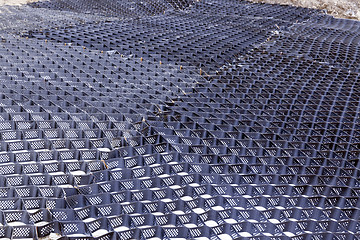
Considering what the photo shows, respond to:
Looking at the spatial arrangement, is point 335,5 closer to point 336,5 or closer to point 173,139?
point 336,5

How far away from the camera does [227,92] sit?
43.1 feet

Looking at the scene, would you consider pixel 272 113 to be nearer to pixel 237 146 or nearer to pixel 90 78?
pixel 237 146

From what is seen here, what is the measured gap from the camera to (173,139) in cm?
1003

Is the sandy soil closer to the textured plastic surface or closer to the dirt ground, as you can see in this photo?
the dirt ground

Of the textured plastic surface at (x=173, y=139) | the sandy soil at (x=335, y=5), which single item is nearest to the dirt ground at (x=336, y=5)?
the sandy soil at (x=335, y=5)

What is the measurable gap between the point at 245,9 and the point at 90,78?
17098 mm

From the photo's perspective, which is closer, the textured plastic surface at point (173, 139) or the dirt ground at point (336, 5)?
the textured plastic surface at point (173, 139)

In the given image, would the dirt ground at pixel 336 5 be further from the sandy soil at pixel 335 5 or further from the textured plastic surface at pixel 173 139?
the textured plastic surface at pixel 173 139

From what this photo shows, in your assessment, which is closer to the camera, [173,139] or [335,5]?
[173,139]

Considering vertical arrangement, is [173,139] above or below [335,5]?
below

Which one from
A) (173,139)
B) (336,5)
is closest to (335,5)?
(336,5)

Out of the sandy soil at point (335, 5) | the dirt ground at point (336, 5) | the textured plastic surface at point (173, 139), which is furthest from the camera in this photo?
the sandy soil at point (335, 5)

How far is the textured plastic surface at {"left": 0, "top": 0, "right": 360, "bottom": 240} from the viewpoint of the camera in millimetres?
7588

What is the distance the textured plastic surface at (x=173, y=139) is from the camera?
759cm
